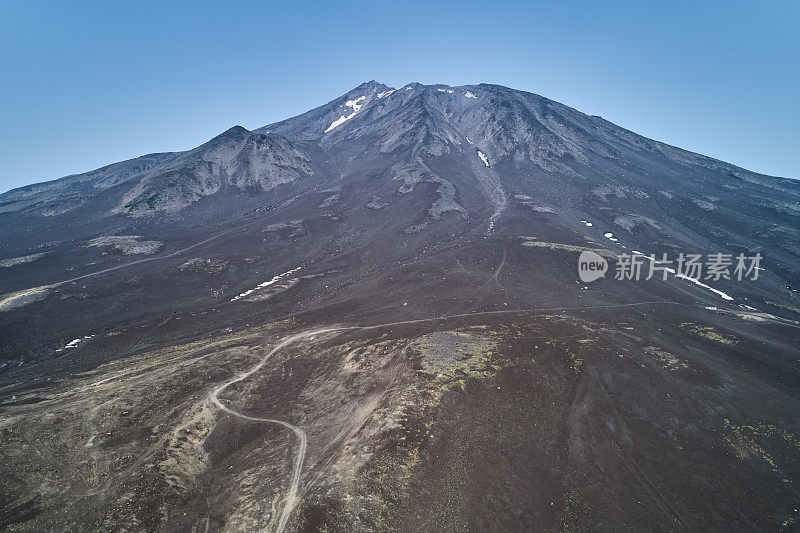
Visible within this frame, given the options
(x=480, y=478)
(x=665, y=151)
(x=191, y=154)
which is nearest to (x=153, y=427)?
(x=480, y=478)

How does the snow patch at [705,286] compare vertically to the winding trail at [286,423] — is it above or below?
above

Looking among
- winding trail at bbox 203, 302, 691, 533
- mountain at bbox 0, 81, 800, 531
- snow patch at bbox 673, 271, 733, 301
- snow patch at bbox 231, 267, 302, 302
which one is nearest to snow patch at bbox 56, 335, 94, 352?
mountain at bbox 0, 81, 800, 531

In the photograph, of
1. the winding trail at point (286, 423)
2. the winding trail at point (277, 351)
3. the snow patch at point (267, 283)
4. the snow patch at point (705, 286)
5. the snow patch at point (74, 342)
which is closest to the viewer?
the winding trail at point (286, 423)

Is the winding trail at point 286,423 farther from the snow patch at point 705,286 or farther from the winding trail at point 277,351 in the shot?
the snow patch at point 705,286

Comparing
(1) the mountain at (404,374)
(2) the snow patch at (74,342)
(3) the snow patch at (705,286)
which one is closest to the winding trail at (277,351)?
(1) the mountain at (404,374)

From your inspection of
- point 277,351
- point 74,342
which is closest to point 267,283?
point 74,342

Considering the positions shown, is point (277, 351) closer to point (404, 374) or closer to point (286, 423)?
point (286, 423)

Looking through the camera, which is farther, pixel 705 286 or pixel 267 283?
pixel 267 283

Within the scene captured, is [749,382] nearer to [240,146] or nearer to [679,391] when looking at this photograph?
[679,391]

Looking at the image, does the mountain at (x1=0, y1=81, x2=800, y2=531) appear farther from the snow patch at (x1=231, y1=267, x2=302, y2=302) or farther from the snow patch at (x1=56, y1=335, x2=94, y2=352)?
the snow patch at (x1=56, y1=335, x2=94, y2=352)

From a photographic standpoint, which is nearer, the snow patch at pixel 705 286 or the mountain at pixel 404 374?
the mountain at pixel 404 374
